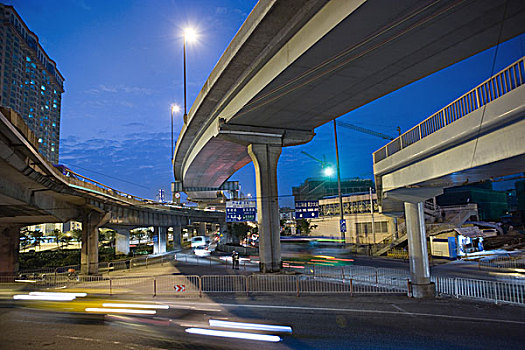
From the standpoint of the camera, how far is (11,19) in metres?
113

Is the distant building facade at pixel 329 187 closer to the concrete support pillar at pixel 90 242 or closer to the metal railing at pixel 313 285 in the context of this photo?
the concrete support pillar at pixel 90 242

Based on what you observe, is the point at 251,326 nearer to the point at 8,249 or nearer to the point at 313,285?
the point at 313,285

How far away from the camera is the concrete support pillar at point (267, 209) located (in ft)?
75.2

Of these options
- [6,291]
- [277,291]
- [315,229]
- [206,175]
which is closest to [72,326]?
[277,291]

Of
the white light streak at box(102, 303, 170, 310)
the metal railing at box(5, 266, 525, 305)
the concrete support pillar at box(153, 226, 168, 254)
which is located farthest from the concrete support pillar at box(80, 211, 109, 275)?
the concrete support pillar at box(153, 226, 168, 254)

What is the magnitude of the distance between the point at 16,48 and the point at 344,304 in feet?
495

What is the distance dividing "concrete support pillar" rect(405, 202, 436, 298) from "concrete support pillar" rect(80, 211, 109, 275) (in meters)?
25.7

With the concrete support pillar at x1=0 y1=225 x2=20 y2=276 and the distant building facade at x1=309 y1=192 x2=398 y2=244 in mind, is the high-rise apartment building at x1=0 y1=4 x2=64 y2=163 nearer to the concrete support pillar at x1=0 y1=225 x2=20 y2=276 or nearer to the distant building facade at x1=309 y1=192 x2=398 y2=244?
the concrete support pillar at x1=0 y1=225 x2=20 y2=276

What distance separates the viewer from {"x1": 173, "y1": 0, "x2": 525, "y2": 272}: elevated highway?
10359 mm

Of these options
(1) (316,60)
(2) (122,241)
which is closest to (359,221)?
(2) (122,241)

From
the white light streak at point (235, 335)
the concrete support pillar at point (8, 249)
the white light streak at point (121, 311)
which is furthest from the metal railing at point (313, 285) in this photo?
the concrete support pillar at point (8, 249)

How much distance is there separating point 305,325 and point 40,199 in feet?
69.1

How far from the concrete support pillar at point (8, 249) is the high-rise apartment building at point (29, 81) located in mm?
92152

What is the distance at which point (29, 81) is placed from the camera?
133m
